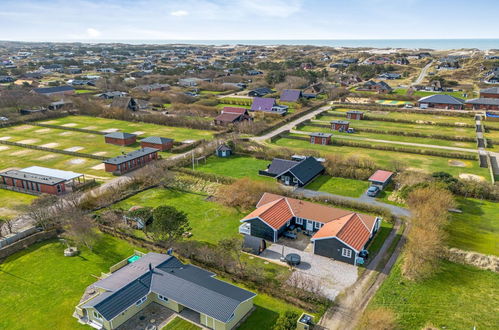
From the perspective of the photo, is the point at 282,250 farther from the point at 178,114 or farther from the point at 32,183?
the point at 178,114

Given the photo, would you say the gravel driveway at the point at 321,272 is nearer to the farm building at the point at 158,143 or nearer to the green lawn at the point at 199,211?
the green lawn at the point at 199,211

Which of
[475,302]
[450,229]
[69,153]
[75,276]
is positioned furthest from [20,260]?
[450,229]

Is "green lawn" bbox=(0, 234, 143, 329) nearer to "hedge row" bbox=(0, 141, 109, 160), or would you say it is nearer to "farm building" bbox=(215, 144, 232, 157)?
"hedge row" bbox=(0, 141, 109, 160)

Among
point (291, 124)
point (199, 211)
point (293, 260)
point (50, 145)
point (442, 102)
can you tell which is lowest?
point (199, 211)

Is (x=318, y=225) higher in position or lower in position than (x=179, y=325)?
higher

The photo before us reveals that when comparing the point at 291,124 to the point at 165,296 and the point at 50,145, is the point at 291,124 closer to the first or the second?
the point at 50,145

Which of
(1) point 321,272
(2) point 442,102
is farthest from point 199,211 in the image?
(2) point 442,102

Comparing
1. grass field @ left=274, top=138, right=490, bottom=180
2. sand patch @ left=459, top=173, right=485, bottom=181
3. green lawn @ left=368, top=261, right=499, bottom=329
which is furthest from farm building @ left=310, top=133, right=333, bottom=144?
green lawn @ left=368, top=261, right=499, bottom=329
